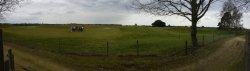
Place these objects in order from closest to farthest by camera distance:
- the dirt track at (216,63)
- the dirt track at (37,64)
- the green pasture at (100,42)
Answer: the dirt track at (37,64)
the dirt track at (216,63)
the green pasture at (100,42)

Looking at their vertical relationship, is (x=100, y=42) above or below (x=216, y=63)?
above

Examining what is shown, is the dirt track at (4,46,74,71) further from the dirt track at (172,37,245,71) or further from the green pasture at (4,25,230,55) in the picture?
the green pasture at (4,25,230,55)

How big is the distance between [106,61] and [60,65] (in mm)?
3940

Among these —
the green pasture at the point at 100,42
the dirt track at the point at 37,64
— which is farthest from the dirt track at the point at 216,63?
the dirt track at the point at 37,64

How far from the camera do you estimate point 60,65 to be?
27.7m

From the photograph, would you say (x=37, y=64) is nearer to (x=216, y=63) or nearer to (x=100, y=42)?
(x=216, y=63)

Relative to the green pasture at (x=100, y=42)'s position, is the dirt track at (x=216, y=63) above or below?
below

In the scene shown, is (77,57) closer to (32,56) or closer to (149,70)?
(32,56)

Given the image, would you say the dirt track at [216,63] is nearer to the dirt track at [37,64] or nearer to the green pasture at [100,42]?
the green pasture at [100,42]

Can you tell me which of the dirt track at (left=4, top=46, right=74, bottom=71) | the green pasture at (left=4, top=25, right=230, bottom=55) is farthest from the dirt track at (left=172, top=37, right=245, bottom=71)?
the dirt track at (left=4, top=46, right=74, bottom=71)

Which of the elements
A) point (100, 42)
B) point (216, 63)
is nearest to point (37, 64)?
point (216, 63)

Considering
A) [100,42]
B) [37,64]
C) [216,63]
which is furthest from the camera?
[100,42]

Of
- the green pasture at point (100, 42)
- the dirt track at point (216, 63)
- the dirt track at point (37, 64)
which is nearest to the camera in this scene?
the dirt track at point (37, 64)

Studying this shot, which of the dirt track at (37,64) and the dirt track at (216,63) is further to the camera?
the dirt track at (216,63)
